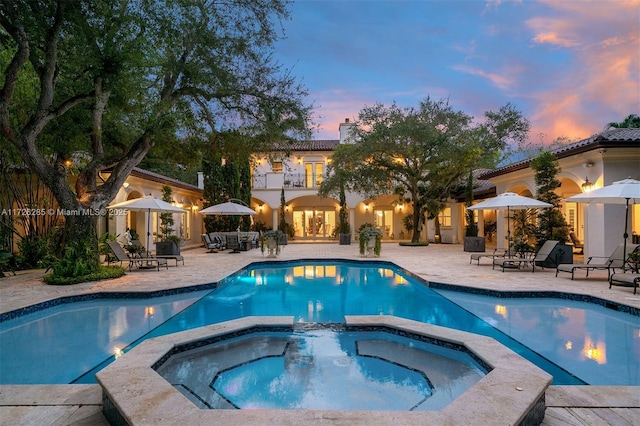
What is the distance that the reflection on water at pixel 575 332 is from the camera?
13.2 feet

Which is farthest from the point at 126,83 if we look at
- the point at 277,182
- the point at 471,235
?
the point at 471,235

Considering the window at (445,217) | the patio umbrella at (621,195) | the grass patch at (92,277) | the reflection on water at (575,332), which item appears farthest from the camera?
the window at (445,217)

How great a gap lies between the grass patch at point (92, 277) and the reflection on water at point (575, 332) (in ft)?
27.7

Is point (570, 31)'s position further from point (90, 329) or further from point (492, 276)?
point (90, 329)

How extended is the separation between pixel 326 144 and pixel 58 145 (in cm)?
1866

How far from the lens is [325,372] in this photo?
4016 mm

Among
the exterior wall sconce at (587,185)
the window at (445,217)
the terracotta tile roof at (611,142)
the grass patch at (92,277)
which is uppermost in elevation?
the terracotta tile roof at (611,142)

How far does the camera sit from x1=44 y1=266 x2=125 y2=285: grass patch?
858 cm

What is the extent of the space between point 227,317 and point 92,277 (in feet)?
15.7

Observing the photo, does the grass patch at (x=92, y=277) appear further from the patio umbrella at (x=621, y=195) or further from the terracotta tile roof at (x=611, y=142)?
the terracotta tile roof at (x=611, y=142)

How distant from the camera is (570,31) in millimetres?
12219

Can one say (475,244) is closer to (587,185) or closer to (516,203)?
(516,203)

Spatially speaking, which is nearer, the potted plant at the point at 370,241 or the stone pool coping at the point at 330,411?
the stone pool coping at the point at 330,411

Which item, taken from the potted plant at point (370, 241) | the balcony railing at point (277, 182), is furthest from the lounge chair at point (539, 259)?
the balcony railing at point (277, 182)
